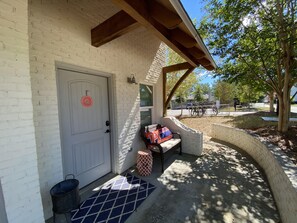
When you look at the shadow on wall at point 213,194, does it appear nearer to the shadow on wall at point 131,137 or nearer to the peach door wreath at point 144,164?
the peach door wreath at point 144,164

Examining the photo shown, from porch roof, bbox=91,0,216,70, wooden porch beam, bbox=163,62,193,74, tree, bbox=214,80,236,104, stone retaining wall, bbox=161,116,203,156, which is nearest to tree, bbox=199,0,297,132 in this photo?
wooden porch beam, bbox=163,62,193,74

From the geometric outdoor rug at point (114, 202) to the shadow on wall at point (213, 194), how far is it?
0.90 ft

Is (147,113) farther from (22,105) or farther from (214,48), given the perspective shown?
(22,105)

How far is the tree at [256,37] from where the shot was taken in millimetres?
3081

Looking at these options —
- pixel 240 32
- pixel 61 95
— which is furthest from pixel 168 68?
pixel 61 95

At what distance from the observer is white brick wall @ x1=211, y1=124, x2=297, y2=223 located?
5.34 ft

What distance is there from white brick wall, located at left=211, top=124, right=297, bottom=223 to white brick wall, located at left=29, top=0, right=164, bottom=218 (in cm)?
264

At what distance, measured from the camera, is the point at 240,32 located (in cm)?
356

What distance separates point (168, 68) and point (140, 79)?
1411mm

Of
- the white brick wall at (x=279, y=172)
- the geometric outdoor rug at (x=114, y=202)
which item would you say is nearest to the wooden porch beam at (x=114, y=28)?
the geometric outdoor rug at (x=114, y=202)

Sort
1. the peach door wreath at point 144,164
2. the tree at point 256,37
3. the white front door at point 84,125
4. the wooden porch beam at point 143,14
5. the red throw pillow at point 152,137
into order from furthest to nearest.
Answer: the red throw pillow at point 152,137 < the tree at point 256,37 < the peach door wreath at point 144,164 < the white front door at point 84,125 < the wooden porch beam at point 143,14

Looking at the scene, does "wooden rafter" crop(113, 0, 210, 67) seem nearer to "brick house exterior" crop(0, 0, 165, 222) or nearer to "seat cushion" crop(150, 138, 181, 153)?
"brick house exterior" crop(0, 0, 165, 222)

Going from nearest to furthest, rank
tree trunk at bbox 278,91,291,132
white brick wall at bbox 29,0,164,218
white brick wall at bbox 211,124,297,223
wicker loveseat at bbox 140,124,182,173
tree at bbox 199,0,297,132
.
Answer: white brick wall at bbox 211,124,297,223 → white brick wall at bbox 29,0,164,218 → tree at bbox 199,0,297,132 → wicker loveseat at bbox 140,124,182,173 → tree trunk at bbox 278,91,291,132

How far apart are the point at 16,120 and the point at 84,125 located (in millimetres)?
1157
